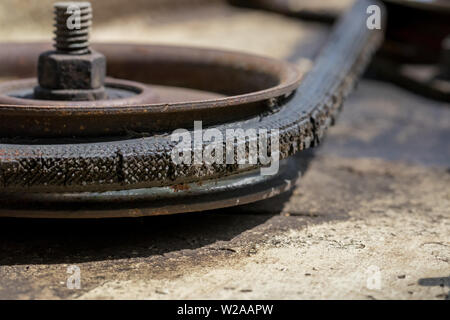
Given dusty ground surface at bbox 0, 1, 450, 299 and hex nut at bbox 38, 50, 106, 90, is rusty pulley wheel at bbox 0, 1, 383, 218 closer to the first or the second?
dusty ground surface at bbox 0, 1, 450, 299

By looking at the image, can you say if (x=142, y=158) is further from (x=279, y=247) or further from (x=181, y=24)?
(x=181, y=24)

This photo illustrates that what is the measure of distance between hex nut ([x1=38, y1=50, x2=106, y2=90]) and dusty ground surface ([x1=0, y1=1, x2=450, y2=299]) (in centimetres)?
45

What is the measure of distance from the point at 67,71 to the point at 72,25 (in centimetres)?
14

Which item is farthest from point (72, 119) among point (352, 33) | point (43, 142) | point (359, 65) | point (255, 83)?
point (352, 33)

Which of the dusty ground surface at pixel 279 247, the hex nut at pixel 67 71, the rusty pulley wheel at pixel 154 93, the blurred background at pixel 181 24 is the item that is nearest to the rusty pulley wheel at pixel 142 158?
the rusty pulley wheel at pixel 154 93

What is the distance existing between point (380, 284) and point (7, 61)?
5.19 ft

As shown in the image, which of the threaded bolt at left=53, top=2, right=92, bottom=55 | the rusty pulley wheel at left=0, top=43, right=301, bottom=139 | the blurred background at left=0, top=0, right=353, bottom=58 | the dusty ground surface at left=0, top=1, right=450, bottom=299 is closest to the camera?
the dusty ground surface at left=0, top=1, right=450, bottom=299

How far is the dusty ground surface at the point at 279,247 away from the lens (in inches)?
56.9

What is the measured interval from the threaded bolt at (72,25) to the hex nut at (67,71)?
0.03 metres

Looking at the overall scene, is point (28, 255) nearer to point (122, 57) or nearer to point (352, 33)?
point (122, 57)

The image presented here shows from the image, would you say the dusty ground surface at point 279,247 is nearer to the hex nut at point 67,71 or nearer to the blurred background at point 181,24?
the hex nut at point 67,71

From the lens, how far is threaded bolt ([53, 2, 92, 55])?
1992 millimetres

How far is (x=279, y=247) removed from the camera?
1.70 m

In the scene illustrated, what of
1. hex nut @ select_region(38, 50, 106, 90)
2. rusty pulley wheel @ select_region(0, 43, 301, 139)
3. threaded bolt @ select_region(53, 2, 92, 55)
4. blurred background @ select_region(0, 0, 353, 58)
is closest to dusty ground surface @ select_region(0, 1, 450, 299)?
rusty pulley wheel @ select_region(0, 43, 301, 139)
